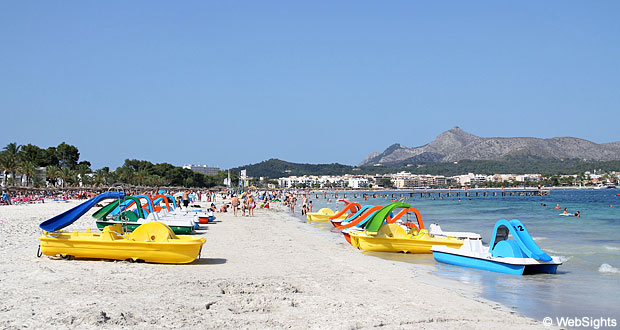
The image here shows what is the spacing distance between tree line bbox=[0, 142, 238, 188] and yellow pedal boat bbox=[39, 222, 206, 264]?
2505 inches

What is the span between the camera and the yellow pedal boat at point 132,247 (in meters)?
11.3

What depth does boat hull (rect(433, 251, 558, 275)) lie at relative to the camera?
11703 millimetres

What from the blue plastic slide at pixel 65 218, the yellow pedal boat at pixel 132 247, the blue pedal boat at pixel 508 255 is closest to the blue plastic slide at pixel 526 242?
the blue pedal boat at pixel 508 255

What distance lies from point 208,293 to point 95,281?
222 cm

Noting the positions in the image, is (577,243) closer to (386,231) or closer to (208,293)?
(386,231)

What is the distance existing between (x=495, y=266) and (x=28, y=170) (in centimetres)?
7448

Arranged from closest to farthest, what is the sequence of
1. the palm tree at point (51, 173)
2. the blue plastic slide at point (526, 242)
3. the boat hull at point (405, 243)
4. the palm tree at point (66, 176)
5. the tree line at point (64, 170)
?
the blue plastic slide at point (526, 242) < the boat hull at point (405, 243) < the tree line at point (64, 170) < the palm tree at point (51, 173) < the palm tree at point (66, 176)

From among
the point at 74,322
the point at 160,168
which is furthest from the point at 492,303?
the point at 160,168

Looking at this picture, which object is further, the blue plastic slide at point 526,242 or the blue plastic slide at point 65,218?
the blue plastic slide at point 526,242

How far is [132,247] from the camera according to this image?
11.4 m

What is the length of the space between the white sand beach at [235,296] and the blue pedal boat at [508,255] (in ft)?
5.42

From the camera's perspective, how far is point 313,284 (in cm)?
965

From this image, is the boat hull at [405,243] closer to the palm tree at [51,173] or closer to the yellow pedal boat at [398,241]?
the yellow pedal boat at [398,241]

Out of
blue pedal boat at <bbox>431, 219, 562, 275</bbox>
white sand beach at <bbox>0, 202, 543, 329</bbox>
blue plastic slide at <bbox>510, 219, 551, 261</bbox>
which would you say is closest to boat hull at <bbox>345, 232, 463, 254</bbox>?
blue pedal boat at <bbox>431, 219, 562, 275</bbox>
